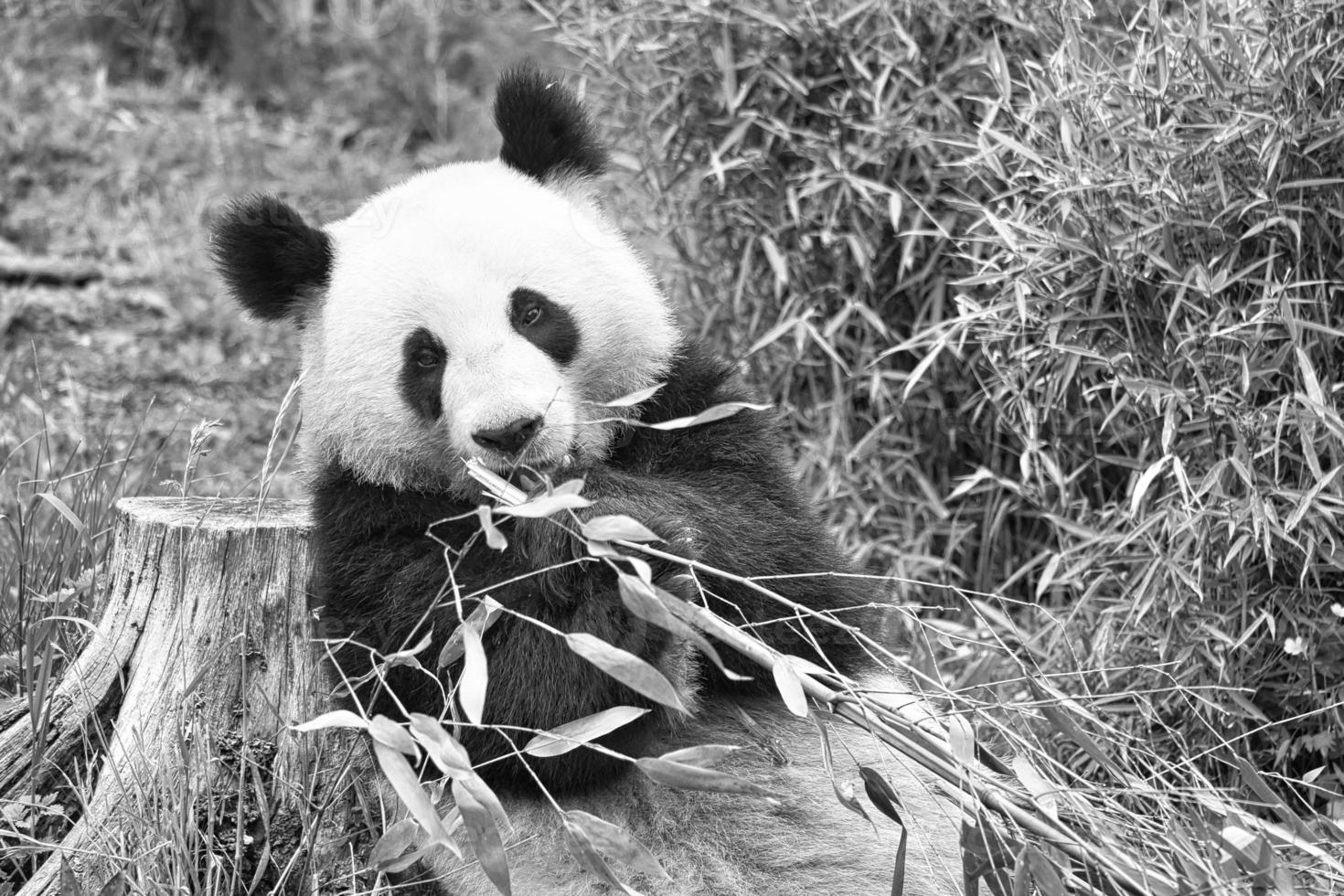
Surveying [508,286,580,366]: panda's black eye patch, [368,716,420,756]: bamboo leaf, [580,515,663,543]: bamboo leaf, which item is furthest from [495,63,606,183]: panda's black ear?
[368,716,420,756]: bamboo leaf

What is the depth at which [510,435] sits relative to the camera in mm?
2893

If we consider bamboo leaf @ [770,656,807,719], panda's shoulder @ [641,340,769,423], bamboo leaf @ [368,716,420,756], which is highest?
panda's shoulder @ [641,340,769,423]

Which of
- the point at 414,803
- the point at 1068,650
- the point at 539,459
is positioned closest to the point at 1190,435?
the point at 1068,650

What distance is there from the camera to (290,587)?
3.48m

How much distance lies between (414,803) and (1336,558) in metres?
2.47

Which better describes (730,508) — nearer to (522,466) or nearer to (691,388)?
(691,388)

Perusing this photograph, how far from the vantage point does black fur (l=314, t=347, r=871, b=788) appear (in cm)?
284

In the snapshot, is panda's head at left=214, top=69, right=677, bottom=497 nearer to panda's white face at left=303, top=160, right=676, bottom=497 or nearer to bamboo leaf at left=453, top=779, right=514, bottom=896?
panda's white face at left=303, top=160, right=676, bottom=497

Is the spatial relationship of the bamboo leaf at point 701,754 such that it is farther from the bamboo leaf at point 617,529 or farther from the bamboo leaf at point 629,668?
the bamboo leaf at point 617,529

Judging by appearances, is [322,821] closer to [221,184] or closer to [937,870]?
[937,870]

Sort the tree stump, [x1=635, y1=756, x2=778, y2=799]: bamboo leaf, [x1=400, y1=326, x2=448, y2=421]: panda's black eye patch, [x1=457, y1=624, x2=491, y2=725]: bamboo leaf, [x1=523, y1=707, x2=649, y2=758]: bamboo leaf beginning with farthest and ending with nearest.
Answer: the tree stump
[x1=400, y1=326, x2=448, y2=421]: panda's black eye patch
[x1=523, y1=707, x2=649, y2=758]: bamboo leaf
[x1=635, y1=756, x2=778, y2=799]: bamboo leaf
[x1=457, y1=624, x2=491, y2=725]: bamboo leaf

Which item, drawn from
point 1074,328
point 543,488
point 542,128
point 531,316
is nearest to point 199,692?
point 543,488

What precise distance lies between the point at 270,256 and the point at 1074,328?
2231 mm

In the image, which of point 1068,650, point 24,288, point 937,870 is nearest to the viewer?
point 937,870
